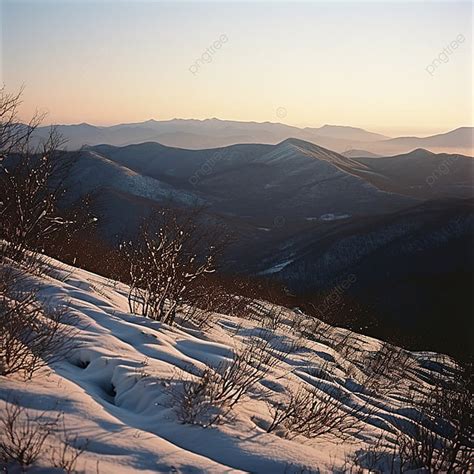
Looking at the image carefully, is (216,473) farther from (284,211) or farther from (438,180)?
(438,180)

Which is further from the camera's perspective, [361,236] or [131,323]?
[361,236]

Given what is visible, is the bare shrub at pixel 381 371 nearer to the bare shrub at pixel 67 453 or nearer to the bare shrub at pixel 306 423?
the bare shrub at pixel 306 423

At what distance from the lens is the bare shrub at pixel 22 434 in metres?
2.81

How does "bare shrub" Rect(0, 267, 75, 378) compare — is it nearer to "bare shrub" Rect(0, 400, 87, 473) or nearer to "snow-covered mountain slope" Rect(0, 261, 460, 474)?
"snow-covered mountain slope" Rect(0, 261, 460, 474)

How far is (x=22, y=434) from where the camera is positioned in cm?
306

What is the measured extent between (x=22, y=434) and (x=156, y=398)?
4.53 ft

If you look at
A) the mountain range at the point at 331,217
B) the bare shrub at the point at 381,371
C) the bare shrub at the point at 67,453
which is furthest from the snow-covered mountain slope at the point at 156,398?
the mountain range at the point at 331,217

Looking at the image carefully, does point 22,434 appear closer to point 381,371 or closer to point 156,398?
point 156,398

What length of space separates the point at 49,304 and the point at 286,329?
644 cm

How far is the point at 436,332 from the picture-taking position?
24766 mm

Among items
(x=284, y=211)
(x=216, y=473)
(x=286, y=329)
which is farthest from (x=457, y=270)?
(x=284, y=211)

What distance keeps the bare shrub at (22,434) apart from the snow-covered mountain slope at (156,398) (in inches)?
3.2

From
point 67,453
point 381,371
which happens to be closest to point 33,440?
point 67,453

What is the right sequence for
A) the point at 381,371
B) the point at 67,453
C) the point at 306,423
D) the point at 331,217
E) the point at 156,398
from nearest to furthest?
the point at 67,453 → the point at 156,398 → the point at 306,423 → the point at 381,371 → the point at 331,217
